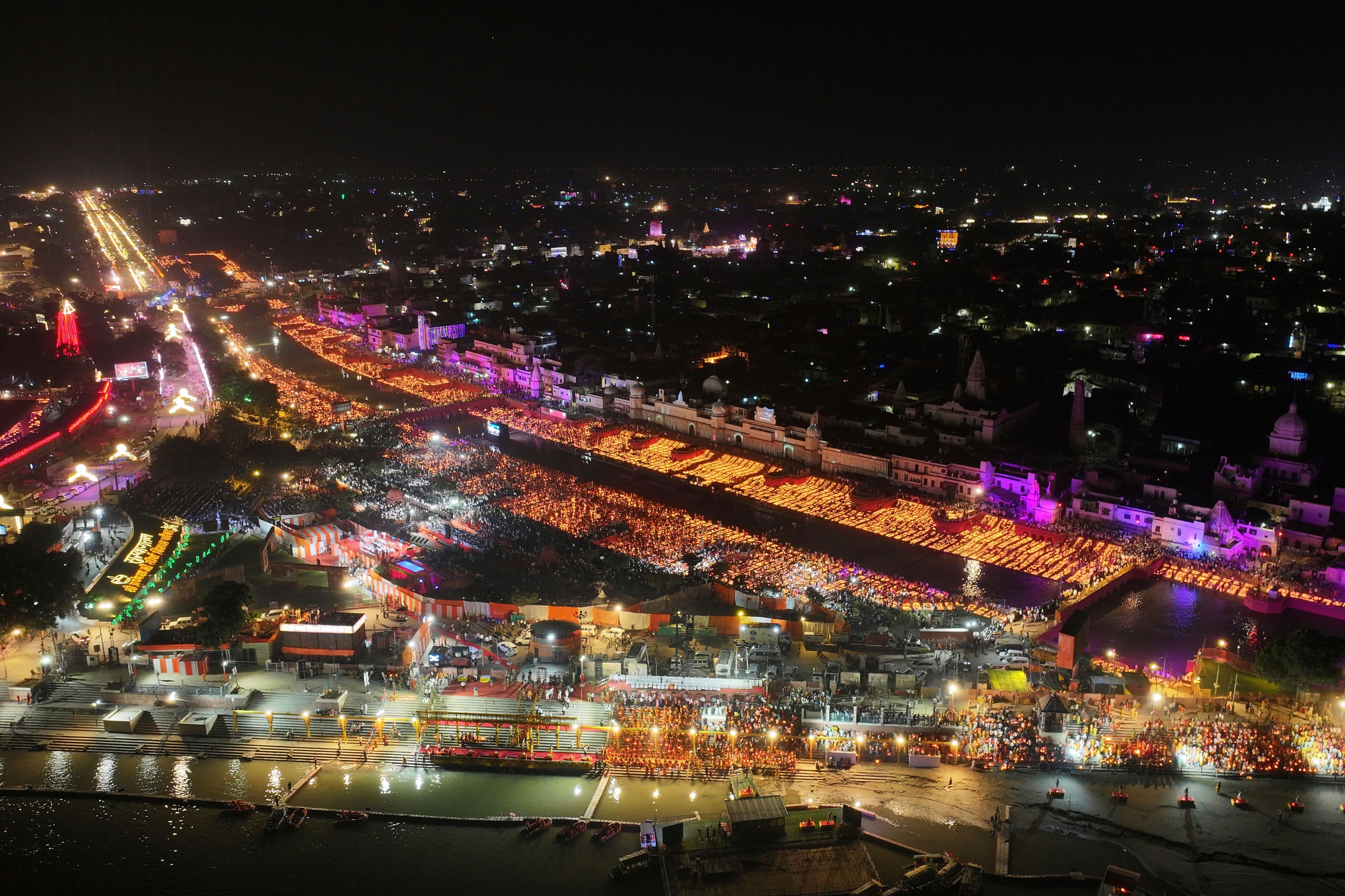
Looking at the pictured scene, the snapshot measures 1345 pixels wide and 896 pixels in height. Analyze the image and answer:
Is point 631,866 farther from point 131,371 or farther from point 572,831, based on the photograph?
point 131,371

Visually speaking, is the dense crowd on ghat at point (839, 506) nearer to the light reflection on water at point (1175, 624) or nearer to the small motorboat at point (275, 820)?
the light reflection on water at point (1175, 624)

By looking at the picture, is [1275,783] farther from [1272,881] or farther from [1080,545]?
[1080,545]

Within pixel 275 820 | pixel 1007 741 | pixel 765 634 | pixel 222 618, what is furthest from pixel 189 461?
pixel 1007 741

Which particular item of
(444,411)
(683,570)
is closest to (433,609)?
(683,570)

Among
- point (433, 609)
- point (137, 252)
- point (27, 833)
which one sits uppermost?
point (137, 252)

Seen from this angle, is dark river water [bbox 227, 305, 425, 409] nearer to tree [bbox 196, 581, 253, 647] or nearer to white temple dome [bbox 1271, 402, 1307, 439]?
tree [bbox 196, 581, 253, 647]

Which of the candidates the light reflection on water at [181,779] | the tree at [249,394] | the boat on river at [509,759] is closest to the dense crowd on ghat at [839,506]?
the tree at [249,394]
